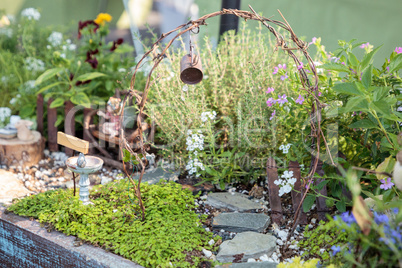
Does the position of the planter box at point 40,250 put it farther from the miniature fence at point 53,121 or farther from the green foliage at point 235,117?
the miniature fence at point 53,121

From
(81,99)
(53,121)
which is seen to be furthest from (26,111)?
(81,99)

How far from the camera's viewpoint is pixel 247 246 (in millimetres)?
2164

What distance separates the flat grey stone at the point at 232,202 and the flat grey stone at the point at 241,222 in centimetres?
11

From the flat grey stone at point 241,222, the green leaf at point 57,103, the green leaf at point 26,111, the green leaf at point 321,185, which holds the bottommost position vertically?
the flat grey stone at point 241,222

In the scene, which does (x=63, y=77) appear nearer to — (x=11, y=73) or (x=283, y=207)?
(x=11, y=73)

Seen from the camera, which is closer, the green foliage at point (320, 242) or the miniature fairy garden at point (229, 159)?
the miniature fairy garden at point (229, 159)

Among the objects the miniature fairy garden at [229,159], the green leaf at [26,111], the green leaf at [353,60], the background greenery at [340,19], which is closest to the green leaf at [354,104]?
the miniature fairy garden at [229,159]

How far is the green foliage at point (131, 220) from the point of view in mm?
2059

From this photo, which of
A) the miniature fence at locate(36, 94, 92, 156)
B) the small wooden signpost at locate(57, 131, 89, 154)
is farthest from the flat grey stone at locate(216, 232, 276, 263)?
the miniature fence at locate(36, 94, 92, 156)

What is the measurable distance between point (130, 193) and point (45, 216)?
509mm

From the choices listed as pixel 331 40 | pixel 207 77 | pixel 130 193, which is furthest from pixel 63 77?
pixel 331 40

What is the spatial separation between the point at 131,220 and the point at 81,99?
55.0 inches

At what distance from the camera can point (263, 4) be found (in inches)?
181

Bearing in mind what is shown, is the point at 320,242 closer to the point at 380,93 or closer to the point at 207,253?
the point at 207,253
